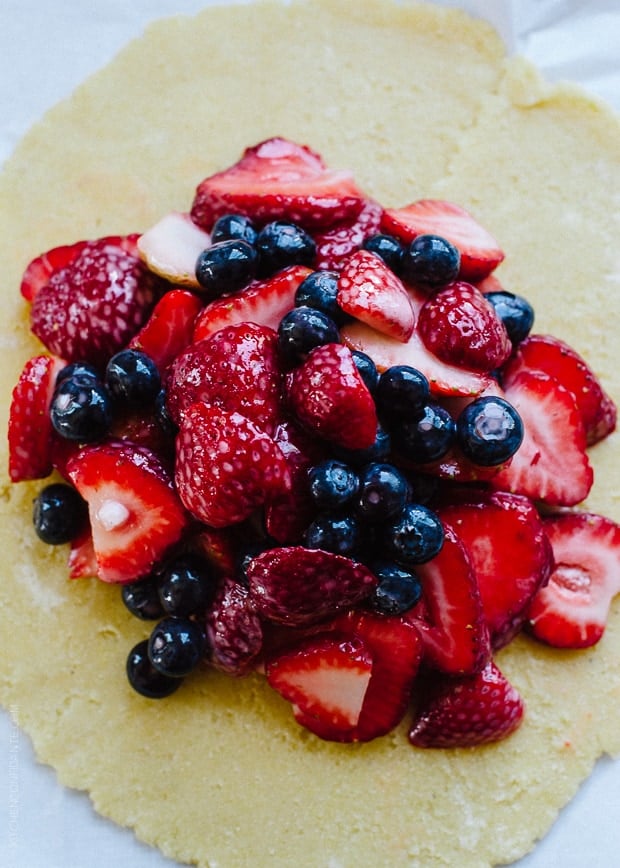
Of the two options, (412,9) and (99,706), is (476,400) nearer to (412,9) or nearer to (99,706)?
(99,706)

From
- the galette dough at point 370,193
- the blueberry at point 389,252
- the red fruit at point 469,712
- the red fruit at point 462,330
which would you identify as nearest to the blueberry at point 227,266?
the blueberry at point 389,252

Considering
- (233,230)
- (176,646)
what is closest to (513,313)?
(233,230)

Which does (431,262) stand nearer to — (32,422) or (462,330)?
(462,330)

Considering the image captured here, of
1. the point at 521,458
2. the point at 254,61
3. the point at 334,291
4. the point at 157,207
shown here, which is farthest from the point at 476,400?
the point at 254,61

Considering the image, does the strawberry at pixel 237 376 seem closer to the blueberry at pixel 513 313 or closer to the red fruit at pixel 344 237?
the red fruit at pixel 344 237

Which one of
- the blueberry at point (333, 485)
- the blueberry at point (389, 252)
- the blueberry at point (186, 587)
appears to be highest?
the blueberry at point (389, 252)

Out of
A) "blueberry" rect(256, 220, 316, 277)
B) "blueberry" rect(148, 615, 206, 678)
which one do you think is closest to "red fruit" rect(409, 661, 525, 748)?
"blueberry" rect(148, 615, 206, 678)
